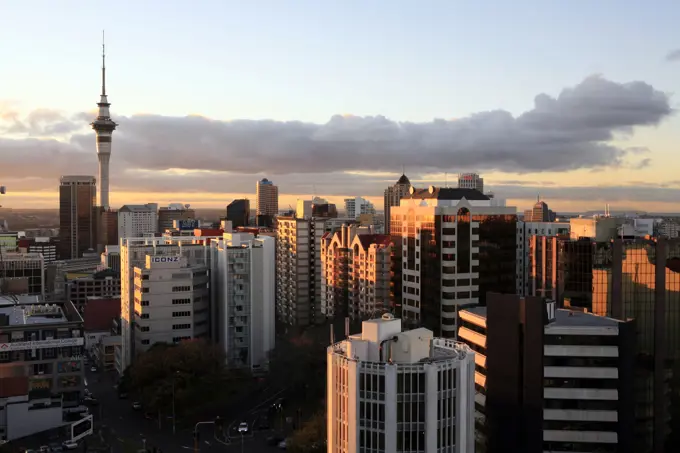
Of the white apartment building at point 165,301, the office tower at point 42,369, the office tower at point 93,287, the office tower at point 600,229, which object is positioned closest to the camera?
the office tower at point 42,369

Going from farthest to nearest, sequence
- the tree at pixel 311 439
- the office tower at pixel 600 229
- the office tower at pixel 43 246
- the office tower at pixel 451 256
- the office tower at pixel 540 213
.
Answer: the office tower at pixel 43 246 → the office tower at pixel 540 213 → the office tower at pixel 451 256 → the office tower at pixel 600 229 → the tree at pixel 311 439

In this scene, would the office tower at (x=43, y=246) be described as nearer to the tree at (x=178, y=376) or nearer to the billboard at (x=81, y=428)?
the tree at (x=178, y=376)

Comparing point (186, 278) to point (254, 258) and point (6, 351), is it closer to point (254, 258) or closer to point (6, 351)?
point (254, 258)

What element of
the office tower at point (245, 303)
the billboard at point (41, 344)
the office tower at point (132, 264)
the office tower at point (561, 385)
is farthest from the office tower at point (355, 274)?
the office tower at point (561, 385)

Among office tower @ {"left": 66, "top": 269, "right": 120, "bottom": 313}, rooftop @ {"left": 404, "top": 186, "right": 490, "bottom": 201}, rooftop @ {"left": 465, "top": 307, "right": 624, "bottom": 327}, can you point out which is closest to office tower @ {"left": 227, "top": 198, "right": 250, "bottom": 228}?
office tower @ {"left": 66, "top": 269, "right": 120, "bottom": 313}

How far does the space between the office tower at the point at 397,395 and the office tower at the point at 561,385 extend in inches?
315

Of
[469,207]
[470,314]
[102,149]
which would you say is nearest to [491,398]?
[470,314]

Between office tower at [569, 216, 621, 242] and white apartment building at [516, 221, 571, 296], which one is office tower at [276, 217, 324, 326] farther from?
office tower at [569, 216, 621, 242]

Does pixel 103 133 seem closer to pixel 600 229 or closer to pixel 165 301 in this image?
pixel 165 301

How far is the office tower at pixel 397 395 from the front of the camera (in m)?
23.6

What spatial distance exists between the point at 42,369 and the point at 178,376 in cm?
903

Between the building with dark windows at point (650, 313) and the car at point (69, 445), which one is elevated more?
the building with dark windows at point (650, 313)

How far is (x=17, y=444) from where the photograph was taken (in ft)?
140

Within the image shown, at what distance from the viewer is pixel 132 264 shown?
60688mm
